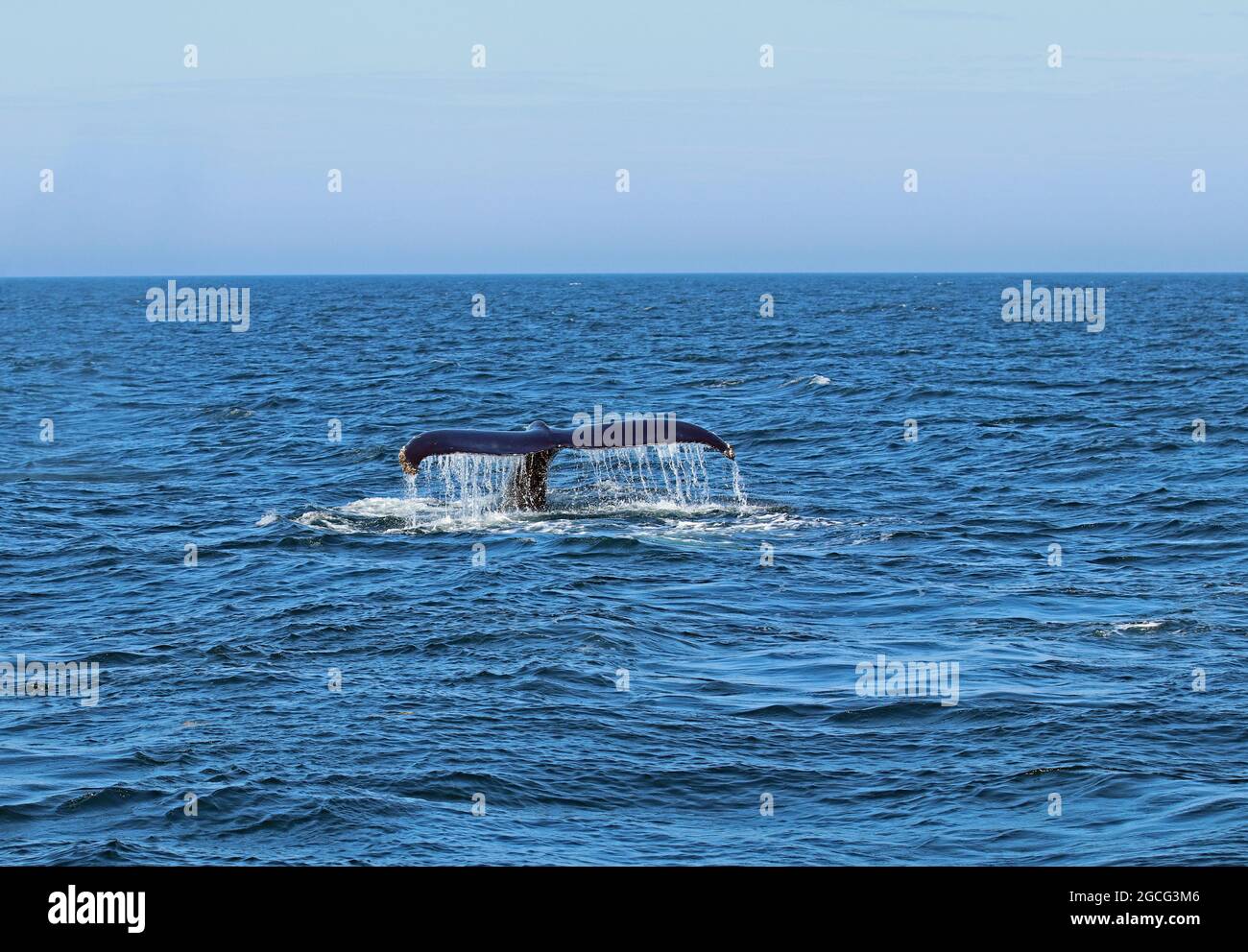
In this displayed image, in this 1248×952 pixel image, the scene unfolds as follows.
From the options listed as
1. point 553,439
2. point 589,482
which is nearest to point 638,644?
point 553,439

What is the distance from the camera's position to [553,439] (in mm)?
23203

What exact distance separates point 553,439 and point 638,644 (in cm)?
585

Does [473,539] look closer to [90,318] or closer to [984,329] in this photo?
[984,329]

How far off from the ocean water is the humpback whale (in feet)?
5.84

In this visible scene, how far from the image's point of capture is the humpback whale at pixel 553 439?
2203 cm

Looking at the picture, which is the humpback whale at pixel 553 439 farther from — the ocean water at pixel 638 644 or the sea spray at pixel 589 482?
the sea spray at pixel 589 482

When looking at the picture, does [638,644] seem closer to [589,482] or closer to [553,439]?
[553,439]

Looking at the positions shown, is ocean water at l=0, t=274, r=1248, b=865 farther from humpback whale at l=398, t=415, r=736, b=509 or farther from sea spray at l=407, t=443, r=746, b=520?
humpback whale at l=398, t=415, r=736, b=509

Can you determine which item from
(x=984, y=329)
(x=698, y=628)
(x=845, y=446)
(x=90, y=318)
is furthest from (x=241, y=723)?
(x=90, y=318)

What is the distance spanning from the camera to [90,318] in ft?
422

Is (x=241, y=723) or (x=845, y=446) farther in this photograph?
(x=845, y=446)

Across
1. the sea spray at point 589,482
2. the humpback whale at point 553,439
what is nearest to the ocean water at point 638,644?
the sea spray at point 589,482

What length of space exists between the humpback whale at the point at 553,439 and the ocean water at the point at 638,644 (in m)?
1.78
